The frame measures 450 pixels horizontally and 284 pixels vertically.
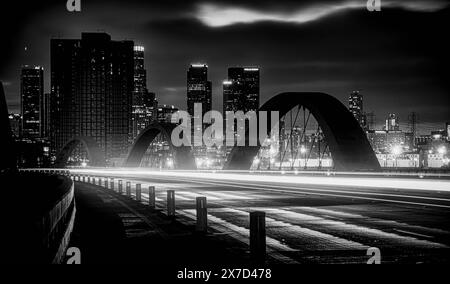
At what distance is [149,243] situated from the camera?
49.1 feet

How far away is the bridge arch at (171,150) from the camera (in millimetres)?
102938

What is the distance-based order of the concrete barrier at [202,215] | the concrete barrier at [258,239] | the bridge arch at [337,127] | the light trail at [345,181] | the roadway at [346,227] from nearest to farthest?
the concrete barrier at [258,239] < the roadway at [346,227] < the concrete barrier at [202,215] < the light trail at [345,181] < the bridge arch at [337,127]

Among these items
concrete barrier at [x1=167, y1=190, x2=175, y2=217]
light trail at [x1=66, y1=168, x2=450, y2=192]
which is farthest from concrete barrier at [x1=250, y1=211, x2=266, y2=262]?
light trail at [x1=66, y1=168, x2=450, y2=192]

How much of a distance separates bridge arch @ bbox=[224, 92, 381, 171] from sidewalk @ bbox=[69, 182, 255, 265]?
41.1 meters

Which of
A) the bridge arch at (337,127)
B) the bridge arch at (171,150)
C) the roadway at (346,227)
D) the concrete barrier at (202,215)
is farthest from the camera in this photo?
the bridge arch at (171,150)

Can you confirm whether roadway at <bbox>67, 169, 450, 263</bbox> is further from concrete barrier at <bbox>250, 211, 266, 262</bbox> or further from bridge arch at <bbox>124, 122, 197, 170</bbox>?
bridge arch at <bbox>124, 122, 197, 170</bbox>

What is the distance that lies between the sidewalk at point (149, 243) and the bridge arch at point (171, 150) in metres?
79.3

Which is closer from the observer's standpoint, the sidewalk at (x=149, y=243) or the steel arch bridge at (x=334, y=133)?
the sidewalk at (x=149, y=243)

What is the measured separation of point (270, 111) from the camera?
226 ft

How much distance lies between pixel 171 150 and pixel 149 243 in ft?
289

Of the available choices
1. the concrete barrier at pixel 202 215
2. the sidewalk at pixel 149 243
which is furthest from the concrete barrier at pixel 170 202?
the concrete barrier at pixel 202 215

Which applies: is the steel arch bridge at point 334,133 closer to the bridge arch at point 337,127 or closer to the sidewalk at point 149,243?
the bridge arch at point 337,127

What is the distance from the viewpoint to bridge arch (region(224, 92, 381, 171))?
61.2 meters

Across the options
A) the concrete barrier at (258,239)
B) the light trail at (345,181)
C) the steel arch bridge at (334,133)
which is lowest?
the light trail at (345,181)
